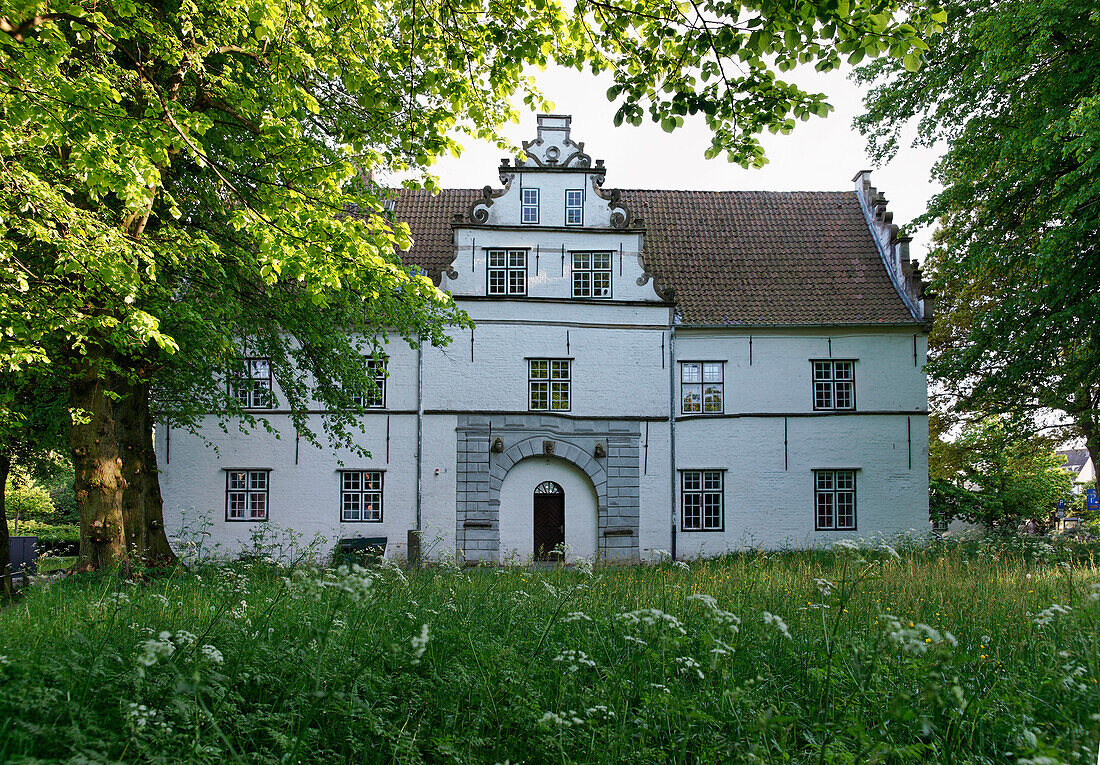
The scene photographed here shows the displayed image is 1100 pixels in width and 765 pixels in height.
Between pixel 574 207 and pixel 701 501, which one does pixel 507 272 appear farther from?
pixel 701 501

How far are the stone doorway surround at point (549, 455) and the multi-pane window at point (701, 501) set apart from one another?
1422 millimetres

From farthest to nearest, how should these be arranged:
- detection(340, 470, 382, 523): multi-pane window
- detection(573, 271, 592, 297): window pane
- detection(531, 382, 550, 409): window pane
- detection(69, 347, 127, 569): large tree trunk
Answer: detection(573, 271, 592, 297): window pane, detection(531, 382, 550, 409): window pane, detection(340, 470, 382, 523): multi-pane window, detection(69, 347, 127, 569): large tree trunk

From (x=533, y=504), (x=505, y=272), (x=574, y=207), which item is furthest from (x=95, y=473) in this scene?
(x=574, y=207)

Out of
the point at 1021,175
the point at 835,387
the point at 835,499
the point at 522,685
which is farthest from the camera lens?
the point at 835,387

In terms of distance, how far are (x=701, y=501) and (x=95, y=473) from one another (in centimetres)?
1442

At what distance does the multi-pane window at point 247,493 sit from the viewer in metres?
18.5

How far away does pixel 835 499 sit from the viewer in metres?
19.1

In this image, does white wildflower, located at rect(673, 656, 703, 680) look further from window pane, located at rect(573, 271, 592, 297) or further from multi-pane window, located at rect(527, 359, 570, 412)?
window pane, located at rect(573, 271, 592, 297)

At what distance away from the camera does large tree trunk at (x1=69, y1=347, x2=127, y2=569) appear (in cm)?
960

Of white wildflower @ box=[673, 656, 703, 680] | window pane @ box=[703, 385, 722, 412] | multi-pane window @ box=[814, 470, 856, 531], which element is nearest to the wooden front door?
window pane @ box=[703, 385, 722, 412]

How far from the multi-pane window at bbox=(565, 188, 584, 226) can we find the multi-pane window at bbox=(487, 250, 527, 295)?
1.66 meters

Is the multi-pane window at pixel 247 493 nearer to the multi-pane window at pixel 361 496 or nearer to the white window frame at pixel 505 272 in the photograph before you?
the multi-pane window at pixel 361 496

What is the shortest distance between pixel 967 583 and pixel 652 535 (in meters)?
11.4

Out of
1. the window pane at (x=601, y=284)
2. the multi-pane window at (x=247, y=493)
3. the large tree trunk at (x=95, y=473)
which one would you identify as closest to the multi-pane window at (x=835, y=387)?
the window pane at (x=601, y=284)
